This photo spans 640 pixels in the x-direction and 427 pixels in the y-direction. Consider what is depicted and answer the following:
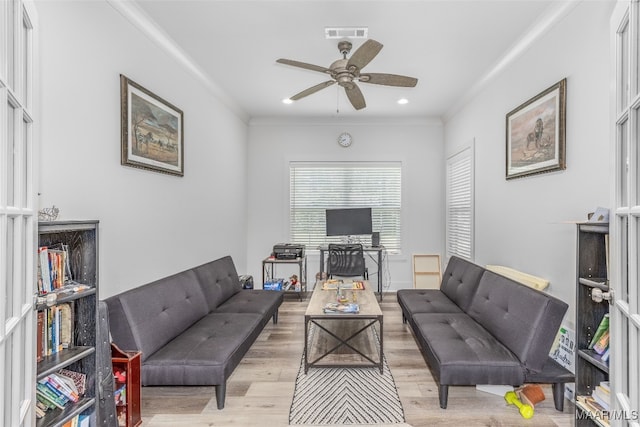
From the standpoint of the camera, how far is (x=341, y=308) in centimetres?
285

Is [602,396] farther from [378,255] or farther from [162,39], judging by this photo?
[162,39]

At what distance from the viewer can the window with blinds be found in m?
5.50

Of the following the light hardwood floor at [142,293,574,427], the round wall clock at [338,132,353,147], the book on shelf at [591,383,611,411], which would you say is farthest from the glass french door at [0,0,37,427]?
the round wall clock at [338,132,353,147]

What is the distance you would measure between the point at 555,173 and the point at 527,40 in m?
1.25

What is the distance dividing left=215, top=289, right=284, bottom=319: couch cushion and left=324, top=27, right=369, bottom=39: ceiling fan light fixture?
8.40 feet

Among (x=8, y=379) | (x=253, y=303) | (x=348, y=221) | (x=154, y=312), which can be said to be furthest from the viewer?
(x=348, y=221)

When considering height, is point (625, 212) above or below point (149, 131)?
below

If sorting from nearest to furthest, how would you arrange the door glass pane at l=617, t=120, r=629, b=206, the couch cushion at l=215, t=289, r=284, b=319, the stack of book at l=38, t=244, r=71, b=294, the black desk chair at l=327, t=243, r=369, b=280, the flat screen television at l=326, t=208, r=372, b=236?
the door glass pane at l=617, t=120, r=629, b=206, the stack of book at l=38, t=244, r=71, b=294, the couch cushion at l=215, t=289, r=284, b=319, the black desk chair at l=327, t=243, r=369, b=280, the flat screen television at l=326, t=208, r=372, b=236

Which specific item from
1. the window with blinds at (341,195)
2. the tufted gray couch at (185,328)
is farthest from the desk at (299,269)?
the tufted gray couch at (185,328)

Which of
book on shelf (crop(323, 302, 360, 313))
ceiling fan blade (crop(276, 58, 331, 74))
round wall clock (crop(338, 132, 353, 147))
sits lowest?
book on shelf (crop(323, 302, 360, 313))

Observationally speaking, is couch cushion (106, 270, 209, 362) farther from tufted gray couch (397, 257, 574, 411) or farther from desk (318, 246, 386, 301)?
desk (318, 246, 386, 301)

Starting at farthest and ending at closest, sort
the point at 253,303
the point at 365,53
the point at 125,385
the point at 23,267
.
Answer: the point at 253,303 < the point at 365,53 < the point at 125,385 < the point at 23,267

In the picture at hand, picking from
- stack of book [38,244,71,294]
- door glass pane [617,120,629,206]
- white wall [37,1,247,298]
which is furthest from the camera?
white wall [37,1,247,298]

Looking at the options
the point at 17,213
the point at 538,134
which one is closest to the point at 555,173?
the point at 538,134
